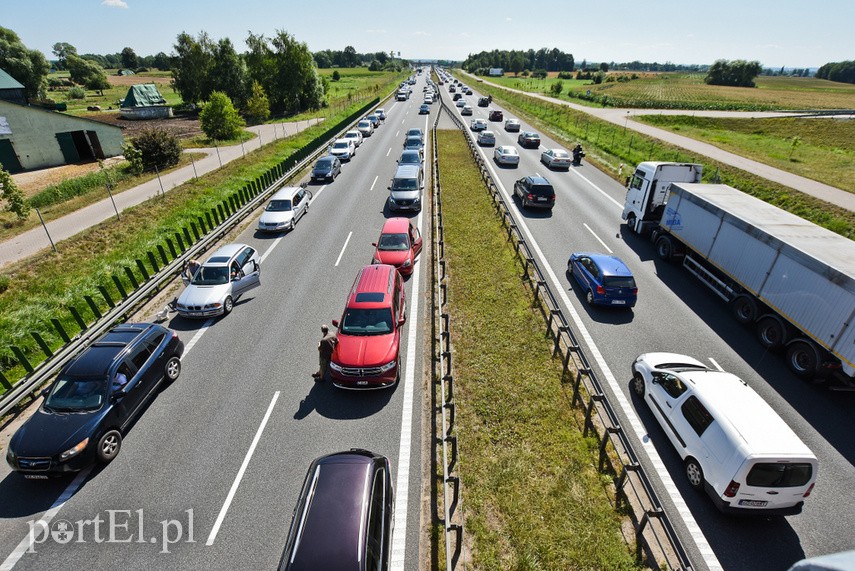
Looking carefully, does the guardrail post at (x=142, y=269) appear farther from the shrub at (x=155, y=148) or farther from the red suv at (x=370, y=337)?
the shrub at (x=155, y=148)

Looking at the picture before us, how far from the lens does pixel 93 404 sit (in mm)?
8742

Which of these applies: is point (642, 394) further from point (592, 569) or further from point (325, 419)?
point (325, 419)

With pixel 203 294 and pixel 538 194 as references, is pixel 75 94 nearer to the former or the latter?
pixel 203 294

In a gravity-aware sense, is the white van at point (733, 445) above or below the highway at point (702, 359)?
above

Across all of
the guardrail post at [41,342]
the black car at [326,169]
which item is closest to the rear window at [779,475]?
the guardrail post at [41,342]

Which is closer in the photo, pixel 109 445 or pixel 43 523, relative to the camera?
pixel 43 523

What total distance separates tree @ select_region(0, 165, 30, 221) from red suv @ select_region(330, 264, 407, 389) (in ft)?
68.1

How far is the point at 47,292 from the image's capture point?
1516 cm

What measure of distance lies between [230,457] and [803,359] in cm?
1539

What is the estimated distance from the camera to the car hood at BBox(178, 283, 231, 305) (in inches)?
528

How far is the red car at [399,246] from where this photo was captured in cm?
1570

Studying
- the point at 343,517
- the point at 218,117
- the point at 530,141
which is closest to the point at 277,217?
the point at 343,517

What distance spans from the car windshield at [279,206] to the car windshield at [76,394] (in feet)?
45.7

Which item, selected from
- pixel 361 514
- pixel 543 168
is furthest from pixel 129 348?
pixel 543 168
